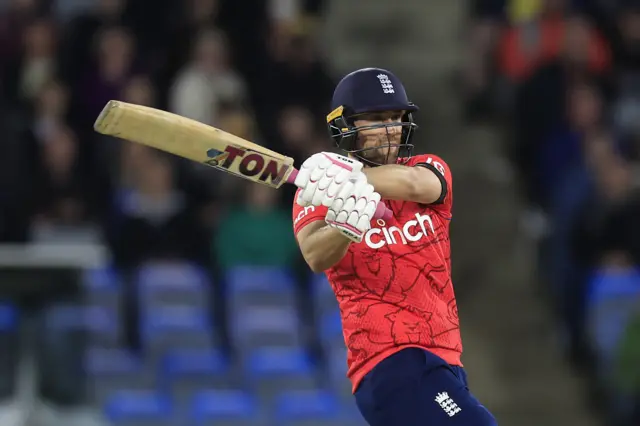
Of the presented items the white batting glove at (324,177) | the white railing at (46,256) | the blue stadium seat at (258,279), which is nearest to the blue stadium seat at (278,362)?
the blue stadium seat at (258,279)

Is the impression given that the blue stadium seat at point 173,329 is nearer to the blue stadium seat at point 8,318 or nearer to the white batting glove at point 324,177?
the blue stadium seat at point 8,318

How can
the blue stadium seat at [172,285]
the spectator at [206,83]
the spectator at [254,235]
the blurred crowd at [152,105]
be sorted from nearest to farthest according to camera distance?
the blue stadium seat at [172,285] → the blurred crowd at [152,105] → the spectator at [254,235] → the spectator at [206,83]

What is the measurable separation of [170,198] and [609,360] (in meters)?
3.18

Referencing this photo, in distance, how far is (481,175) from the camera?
10.8 metres

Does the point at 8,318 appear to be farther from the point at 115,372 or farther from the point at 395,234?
the point at 395,234

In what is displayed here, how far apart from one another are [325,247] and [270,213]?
4.47 metres

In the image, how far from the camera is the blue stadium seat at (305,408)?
Answer: 27.6 ft

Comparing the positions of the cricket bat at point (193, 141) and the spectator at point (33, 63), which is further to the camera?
the spectator at point (33, 63)

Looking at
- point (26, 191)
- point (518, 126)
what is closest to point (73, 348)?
point (26, 191)

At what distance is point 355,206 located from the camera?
437 cm

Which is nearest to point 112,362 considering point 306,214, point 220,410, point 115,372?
point 115,372

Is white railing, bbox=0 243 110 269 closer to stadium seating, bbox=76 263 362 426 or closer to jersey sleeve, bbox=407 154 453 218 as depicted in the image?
stadium seating, bbox=76 263 362 426

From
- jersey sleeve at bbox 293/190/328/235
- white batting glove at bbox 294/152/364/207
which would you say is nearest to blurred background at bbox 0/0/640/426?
jersey sleeve at bbox 293/190/328/235

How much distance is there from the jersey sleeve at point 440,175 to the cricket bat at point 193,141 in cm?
31
